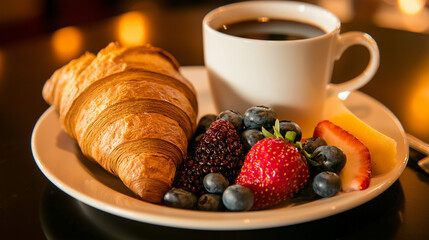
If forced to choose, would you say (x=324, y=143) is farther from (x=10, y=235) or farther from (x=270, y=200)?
(x=10, y=235)

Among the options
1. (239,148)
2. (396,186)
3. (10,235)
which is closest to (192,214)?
(239,148)

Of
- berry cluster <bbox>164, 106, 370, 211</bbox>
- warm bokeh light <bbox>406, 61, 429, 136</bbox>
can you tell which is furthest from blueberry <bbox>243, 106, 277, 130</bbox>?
warm bokeh light <bbox>406, 61, 429, 136</bbox>

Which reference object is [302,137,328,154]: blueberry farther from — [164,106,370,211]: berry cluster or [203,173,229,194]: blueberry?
[203,173,229,194]: blueberry

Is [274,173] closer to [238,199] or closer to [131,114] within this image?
[238,199]

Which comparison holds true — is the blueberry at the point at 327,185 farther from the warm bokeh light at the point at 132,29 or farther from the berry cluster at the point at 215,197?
the warm bokeh light at the point at 132,29

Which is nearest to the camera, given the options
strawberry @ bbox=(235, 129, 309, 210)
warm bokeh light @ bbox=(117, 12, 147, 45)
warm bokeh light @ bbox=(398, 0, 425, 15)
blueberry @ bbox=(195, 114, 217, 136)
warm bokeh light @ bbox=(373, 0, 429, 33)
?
strawberry @ bbox=(235, 129, 309, 210)

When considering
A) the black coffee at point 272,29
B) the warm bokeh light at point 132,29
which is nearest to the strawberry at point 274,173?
the black coffee at point 272,29
